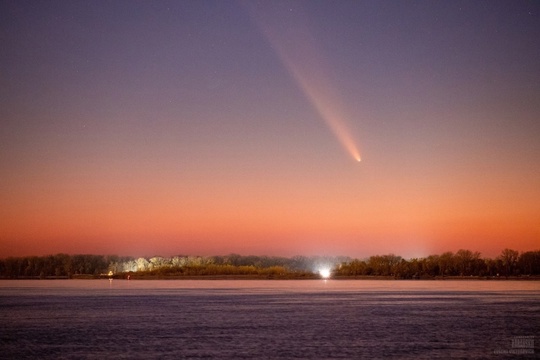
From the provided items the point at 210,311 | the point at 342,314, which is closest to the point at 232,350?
the point at 342,314

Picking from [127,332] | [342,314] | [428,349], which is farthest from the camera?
[342,314]

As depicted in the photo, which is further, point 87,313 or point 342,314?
point 87,313

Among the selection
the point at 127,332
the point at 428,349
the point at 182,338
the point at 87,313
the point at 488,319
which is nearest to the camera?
the point at 428,349

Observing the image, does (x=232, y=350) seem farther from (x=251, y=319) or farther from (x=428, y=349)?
(x=251, y=319)

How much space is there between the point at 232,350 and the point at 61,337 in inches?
711

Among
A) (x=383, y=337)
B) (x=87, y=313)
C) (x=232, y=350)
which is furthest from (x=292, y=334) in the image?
(x=87, y=313)

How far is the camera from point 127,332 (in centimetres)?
6325

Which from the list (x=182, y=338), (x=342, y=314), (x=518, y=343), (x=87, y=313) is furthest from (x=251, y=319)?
(x=518, y=343)

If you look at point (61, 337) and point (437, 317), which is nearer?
point (61, 337)

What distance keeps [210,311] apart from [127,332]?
2793 cm

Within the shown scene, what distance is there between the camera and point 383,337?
189ft

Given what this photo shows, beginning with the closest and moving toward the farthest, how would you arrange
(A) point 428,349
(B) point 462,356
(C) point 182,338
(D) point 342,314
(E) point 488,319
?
(B) point 462,356
(A) point 428,349
(C) point 182,338
(E) point 488,319
(D) point 342,314

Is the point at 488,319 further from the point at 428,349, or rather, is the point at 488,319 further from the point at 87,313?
the point at 87,313

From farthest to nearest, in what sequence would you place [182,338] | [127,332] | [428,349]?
[127,332], [182,338], [428,349]
